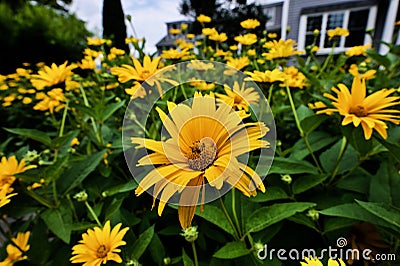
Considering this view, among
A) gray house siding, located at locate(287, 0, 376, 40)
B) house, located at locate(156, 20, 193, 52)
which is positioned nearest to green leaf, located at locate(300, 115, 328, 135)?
house, located at locate(156, 20, 193, 52)

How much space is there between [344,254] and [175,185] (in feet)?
1.55

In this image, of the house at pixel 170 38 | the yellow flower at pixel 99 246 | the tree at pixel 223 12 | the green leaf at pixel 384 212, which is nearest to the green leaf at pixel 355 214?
the green leaf at pixel 384 212

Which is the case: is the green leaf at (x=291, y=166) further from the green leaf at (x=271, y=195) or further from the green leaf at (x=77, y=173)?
the green leaf at (x=77, y=173)

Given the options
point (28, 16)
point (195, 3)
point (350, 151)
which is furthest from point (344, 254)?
point (195, 3)

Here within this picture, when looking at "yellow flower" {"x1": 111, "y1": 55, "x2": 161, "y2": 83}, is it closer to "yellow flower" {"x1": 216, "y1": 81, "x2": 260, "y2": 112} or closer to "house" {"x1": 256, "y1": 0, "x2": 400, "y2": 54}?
"yellow flower" {"x1": 216, "y1": 81, "x2": 260, "y2": 112}

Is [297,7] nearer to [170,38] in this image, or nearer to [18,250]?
[170,38]

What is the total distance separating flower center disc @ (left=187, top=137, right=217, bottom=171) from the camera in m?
0.38

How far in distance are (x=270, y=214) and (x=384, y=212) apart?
199 millimetres

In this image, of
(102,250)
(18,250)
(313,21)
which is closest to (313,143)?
(102,250)

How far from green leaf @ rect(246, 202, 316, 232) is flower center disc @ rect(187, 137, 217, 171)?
0.22m

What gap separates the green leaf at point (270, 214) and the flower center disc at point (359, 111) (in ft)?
0.77

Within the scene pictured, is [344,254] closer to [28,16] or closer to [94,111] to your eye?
[94,111]

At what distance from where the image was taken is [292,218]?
1.85 feet

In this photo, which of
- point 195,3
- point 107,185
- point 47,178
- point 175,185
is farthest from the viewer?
point 195,3
